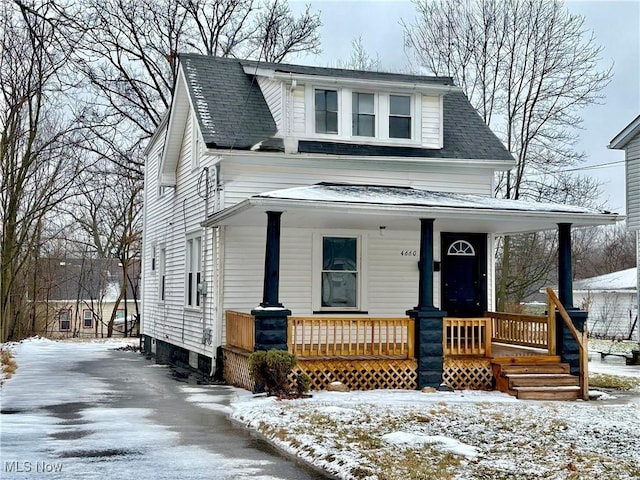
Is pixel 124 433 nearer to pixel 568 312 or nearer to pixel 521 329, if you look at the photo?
pixel 568 312

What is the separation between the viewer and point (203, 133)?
1547 cm

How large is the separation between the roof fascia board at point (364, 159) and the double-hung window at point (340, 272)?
166 cm

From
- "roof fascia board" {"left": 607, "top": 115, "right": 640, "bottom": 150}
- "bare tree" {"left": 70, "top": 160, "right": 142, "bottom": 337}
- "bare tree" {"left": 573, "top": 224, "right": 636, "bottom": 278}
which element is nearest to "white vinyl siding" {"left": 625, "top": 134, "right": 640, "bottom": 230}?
"roof fascia board" {"left": 607, "top": 115, "right": 640, "bottom": 150}

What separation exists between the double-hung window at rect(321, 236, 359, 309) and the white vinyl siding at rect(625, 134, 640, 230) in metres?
10.8

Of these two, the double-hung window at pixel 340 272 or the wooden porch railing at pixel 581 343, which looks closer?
the wooden porch railing at pixel 581 343

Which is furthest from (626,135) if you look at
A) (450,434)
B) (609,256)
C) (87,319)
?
(87,319)

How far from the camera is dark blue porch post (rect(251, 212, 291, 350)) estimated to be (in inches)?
509

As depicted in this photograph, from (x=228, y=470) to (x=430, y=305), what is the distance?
7.01 meters

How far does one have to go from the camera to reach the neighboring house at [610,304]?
35.7m

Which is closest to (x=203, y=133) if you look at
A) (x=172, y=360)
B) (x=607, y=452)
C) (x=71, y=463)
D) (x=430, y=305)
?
(x=430, y=305)

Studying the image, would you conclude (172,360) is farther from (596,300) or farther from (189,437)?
(596,300)

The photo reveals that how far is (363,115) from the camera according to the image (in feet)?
55.2


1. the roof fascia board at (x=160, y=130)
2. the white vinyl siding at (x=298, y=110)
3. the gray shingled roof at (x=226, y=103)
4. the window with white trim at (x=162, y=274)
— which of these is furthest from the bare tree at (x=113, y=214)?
the white vinyl siding at (x=298, y=110)

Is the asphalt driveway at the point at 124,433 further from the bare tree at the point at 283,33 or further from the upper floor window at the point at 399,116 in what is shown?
the bare tree at the point at 283,33
